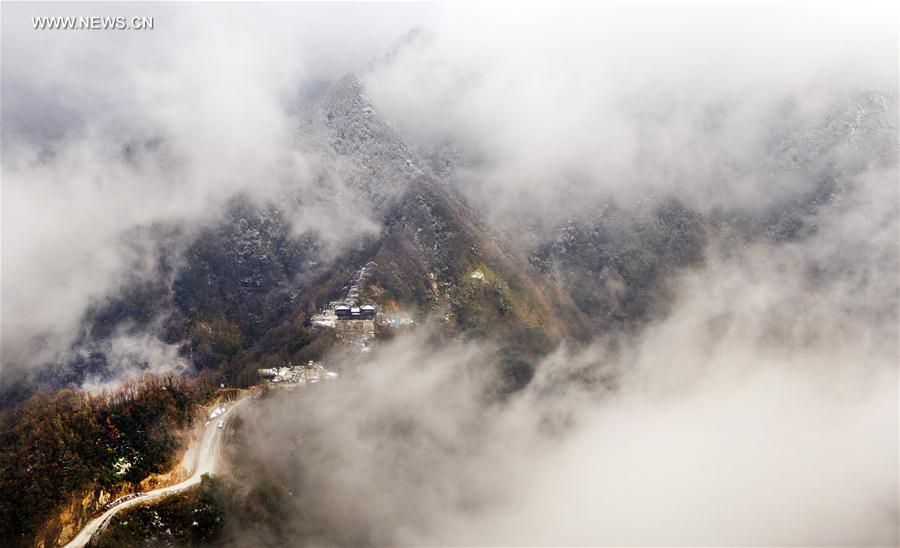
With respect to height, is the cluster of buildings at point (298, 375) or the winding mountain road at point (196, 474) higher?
the cluster of buildings at point (298, 375)

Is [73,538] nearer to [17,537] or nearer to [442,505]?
[17,537]

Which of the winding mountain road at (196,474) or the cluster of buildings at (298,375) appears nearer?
the winding mountain road at (196,474)


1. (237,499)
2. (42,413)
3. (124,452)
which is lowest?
(237,499)

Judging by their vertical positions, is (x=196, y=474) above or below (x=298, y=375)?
below

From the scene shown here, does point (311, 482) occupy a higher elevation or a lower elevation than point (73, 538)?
higher

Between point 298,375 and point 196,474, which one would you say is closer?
point 196,474

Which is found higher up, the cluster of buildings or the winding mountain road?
the cluster of buildings

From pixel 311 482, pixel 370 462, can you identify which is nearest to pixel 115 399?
pixel 311 482

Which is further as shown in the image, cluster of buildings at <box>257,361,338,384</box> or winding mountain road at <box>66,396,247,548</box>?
cluster of buildings at <box>257,361,338,384</box>
